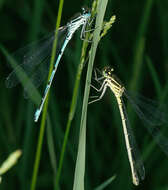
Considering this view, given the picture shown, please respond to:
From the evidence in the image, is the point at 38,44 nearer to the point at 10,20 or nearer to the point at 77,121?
the point at 77,121

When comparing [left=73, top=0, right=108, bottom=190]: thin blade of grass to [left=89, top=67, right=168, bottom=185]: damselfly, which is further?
[left=89, top=67, right=168, bottom=185]: damselfly

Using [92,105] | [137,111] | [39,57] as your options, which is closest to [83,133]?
[39,57]

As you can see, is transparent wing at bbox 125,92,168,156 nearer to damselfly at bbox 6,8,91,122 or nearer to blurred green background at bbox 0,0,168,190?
blurred green background at bbox 0,0,168,190

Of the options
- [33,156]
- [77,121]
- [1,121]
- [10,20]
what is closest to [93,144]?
[77,121]

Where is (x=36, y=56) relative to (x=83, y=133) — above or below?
above

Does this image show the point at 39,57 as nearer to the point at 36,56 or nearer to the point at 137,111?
the point at 36,56

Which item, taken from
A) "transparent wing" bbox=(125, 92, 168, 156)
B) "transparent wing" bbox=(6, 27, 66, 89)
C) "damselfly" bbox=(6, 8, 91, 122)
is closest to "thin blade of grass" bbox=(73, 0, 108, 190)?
"damselfly" bbox=(6, 8, 91, 122)
